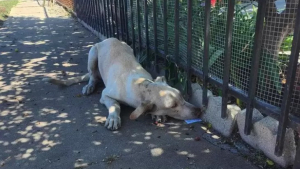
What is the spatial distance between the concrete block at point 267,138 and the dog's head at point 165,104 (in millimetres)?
730

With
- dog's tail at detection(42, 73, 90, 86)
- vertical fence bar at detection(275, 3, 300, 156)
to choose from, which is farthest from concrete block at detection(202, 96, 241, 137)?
dog's tail at detection(42, 73, 90, 86)

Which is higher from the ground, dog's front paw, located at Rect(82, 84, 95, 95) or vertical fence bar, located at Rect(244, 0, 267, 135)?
vertical fence bar, located at Rect(244, 0, 267, 135)

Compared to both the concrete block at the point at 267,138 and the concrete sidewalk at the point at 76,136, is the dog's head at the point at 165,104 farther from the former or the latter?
the concrete block at the point at 267,138

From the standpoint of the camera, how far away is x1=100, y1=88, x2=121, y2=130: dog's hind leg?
412 cm

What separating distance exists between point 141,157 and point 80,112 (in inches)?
60.7

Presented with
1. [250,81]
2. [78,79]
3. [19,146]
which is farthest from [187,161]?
[78,79]

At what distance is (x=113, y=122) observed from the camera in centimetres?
415

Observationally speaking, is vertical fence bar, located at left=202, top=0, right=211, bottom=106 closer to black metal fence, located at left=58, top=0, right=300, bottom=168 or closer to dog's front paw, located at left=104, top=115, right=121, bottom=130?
black metal fence, located at left=58, top=0, right=300, bottom=168

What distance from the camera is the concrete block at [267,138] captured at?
306 centimetres

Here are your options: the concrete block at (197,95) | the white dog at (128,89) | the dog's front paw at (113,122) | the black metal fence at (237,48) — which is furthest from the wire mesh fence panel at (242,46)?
the dog's front paw at (113,122)

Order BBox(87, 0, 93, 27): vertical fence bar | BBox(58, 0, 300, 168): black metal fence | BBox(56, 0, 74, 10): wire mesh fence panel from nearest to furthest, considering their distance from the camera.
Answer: BBox(58, 0, 300, 168): black metal fence, BBox(87, 0, 93, 27): vertical fence bar, BBox(56, 0, 74, 10): wire mesh fence panel

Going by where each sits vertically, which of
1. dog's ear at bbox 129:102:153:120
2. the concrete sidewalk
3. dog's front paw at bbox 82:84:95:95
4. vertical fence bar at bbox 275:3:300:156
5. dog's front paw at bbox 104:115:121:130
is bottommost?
the concrete sidewalk

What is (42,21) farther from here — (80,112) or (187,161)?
(187,161)

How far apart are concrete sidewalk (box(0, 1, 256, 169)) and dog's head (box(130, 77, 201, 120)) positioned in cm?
17
